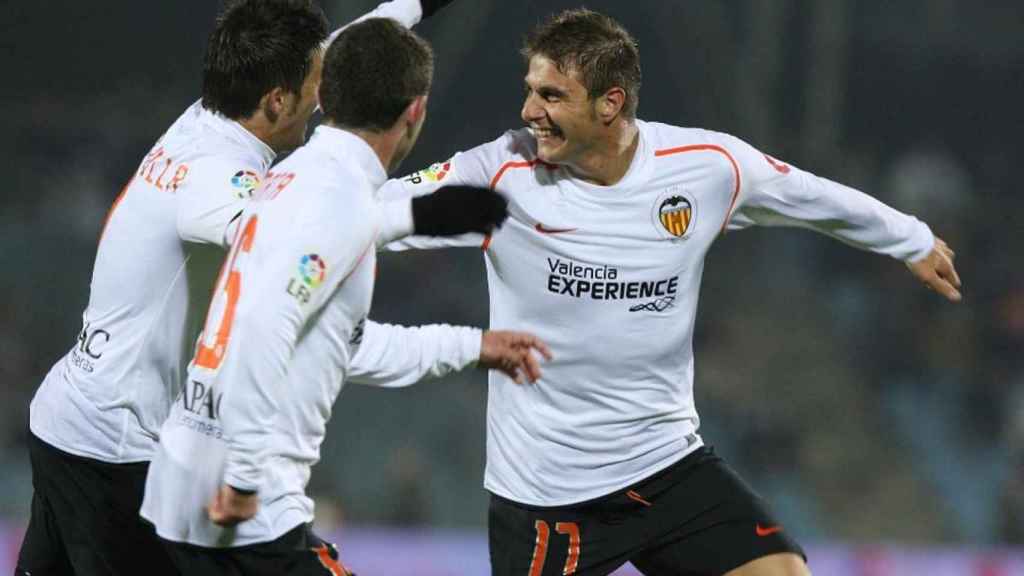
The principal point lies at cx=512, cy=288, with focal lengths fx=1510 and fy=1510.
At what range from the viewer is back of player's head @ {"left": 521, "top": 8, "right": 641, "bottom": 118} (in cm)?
446

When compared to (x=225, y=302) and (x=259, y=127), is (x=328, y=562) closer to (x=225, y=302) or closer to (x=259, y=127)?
(x=225, y=302)

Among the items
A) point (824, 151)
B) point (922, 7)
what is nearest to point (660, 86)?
point (824, 151)

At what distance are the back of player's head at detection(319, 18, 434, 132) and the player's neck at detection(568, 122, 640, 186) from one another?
1105 millimetres

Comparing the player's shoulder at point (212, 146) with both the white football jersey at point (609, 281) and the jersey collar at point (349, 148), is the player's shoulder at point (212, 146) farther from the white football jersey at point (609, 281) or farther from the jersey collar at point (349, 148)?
the white football jersey at point (609, 281)

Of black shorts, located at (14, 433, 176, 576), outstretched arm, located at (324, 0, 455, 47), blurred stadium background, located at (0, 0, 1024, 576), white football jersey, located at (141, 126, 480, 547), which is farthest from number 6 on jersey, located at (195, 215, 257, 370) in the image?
blurred stadium background, located at (0, 0, 1024, 576)

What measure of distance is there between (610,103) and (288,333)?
1620 millimetres

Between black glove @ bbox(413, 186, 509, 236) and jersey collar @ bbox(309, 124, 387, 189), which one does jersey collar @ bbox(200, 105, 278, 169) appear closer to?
jersey collar @ bbox(309, 124, 387, 189)

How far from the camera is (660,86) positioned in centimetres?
991

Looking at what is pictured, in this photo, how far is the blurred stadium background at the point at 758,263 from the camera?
9680 millimetres

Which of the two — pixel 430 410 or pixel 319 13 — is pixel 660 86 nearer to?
pixel 430 410

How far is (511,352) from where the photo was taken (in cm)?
369

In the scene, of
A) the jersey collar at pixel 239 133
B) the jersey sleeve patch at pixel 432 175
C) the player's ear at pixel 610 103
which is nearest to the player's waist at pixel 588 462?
the jersey sleeve patch at pixel 432 175

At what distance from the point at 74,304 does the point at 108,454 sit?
5.94 meters

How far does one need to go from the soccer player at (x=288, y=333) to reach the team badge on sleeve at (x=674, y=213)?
3.80 ft
